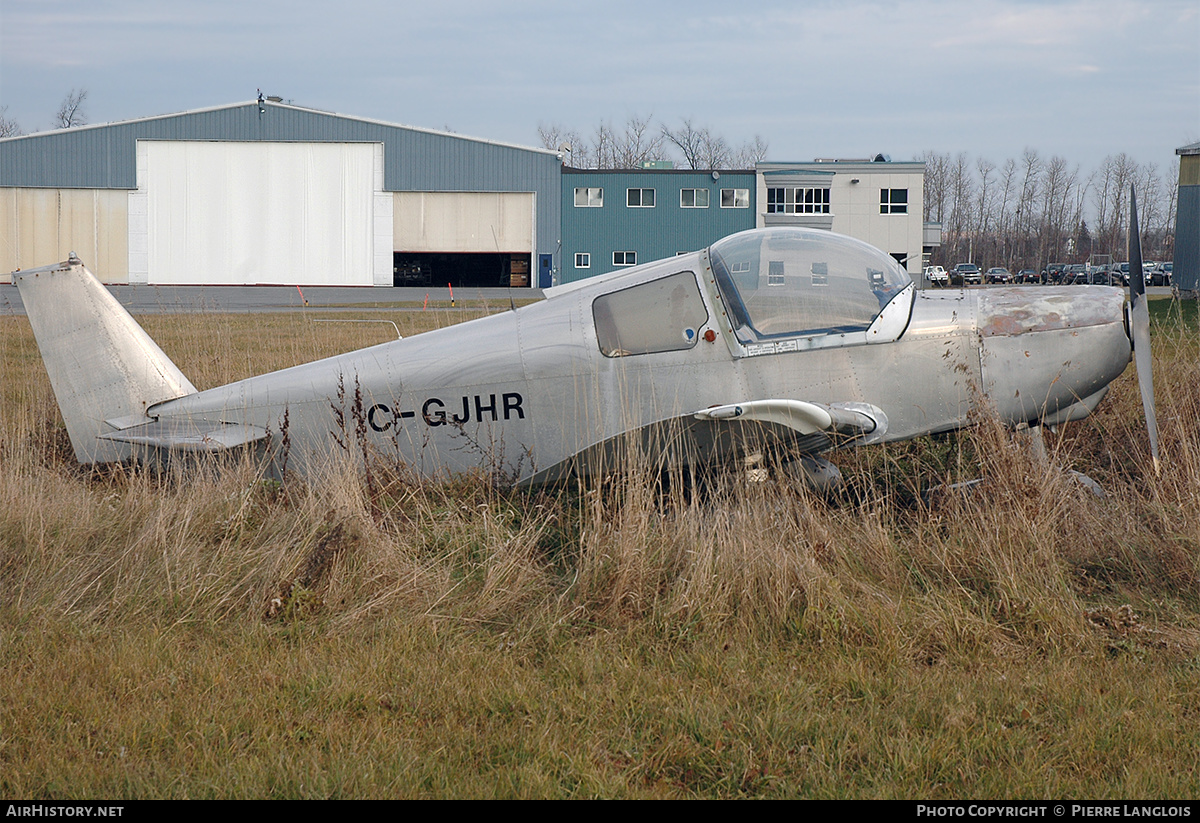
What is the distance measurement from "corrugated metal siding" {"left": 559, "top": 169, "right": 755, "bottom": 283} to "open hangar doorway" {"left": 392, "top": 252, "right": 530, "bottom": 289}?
10.6 ft

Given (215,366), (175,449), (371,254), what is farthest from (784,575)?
(371,254)

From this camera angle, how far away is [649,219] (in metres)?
49.8

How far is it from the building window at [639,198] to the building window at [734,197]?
3.85 m

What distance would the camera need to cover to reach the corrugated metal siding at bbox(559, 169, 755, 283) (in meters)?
48.8

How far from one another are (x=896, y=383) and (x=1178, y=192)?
108 feet

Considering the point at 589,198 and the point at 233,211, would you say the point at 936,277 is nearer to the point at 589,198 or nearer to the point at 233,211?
the point at 233,211

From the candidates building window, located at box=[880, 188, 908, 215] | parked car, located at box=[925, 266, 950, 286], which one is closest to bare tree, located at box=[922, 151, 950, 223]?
building window, located at box=[880, 188, 908, 215]

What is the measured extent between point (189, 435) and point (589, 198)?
44.3 meters

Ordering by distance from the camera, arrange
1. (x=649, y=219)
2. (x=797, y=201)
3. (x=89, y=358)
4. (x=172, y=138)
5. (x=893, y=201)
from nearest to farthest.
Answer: (x=89, y=358) < (x=172, y=138) < (x=649, y=219) < (x=797, y=201) < (x=893, y=201)

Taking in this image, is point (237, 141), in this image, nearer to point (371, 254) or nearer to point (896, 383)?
point (371, 254)

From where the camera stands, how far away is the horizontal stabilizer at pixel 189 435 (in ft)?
19.0

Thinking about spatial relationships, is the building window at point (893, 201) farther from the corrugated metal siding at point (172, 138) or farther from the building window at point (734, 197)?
the corrugated metal siding at point (172, 138)

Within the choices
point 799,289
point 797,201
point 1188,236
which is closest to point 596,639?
point 799,289

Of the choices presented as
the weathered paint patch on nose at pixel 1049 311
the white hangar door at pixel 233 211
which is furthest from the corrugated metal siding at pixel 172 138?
the weathered paint patch on nose at pixel 1049 311
